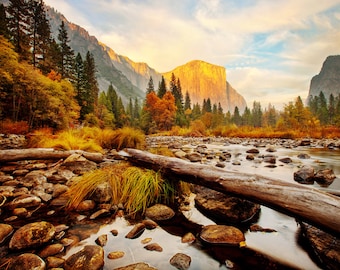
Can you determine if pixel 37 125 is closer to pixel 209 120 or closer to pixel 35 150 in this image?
pixel 35 150

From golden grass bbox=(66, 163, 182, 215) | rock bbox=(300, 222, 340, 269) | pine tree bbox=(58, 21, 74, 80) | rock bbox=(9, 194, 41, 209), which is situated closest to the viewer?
rock bbox=(300, 222, 340, 269)

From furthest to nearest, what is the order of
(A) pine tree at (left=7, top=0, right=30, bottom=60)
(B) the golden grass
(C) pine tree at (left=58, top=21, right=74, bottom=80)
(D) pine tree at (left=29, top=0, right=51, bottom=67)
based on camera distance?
(C) pine tree at (left=58, top=21, right=74, bottom=80) → (D) pine tree at (left=29, top=0, right=51, bottom=67) → (A) pine tree at (left=7, top=0, right=30, bottom=60) → (B) the golden grass

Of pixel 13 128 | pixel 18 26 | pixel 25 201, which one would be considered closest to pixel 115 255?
pixel 25 201

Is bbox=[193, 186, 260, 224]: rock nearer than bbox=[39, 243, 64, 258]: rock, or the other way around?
bbox=[39, 243, 64, 258]: rock

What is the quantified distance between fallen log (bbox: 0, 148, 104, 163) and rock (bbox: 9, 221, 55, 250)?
3.45 metres

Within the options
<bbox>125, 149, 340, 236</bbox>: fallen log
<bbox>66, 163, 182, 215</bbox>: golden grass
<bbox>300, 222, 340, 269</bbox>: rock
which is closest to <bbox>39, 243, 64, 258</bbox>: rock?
<bbox>66, 163, 182, 215</bbox>: golden grass

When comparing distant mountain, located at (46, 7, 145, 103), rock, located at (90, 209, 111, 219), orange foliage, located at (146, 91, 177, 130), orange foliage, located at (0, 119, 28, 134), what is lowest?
rock, located at (90, 209, 111, 219)

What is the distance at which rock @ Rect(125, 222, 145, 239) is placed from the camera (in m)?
1.90

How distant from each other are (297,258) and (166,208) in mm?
1409

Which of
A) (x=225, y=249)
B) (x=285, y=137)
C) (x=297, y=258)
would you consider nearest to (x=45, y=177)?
(x=225, y=249)

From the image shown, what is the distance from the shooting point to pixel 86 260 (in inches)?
56.4

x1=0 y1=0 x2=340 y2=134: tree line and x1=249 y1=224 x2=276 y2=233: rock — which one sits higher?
x1=0 y1=0 x2=340 y2=134: tree line

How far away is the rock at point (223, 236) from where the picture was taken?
1795mm

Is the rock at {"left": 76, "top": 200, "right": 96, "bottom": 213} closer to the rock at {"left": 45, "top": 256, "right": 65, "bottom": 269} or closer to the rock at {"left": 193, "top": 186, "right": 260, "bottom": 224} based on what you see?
the rock at {"left": 45, "top": 256, "right": 65, "bottom": 269}
